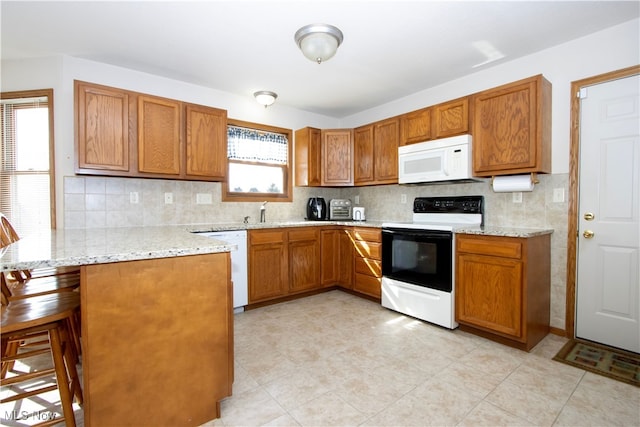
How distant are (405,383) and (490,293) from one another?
3.54 feet

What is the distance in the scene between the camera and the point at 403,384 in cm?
184

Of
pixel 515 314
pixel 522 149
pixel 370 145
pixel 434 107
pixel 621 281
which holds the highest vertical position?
pixel 434 107

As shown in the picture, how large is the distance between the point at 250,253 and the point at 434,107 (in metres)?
2.40

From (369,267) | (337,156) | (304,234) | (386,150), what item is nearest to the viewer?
(369,267)

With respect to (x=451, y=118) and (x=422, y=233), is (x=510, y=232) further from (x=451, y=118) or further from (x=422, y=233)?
(x=451, y=118)

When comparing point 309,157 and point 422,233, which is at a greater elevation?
point 309,157

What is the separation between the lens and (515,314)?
227 cm

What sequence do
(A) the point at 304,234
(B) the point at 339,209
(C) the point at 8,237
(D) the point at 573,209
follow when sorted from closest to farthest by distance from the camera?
(C) the point at 8,237, (D) the point at 573,209, (A) the point at 304,234, (B) the point at 339,209

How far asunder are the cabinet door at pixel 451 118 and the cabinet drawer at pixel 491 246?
106cm

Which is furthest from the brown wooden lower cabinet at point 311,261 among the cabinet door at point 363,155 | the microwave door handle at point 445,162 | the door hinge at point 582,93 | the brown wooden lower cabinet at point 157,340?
the door hinge at point 582,93

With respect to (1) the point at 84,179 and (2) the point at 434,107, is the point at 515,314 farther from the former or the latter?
(1) the point at 84,179

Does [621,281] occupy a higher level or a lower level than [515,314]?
higher

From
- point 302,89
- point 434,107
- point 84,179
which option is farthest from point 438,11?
point 84,179

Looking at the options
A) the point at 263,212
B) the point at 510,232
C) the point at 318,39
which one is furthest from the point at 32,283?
the point at 510,232
